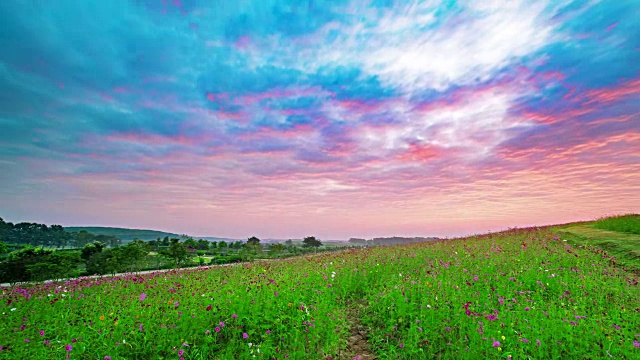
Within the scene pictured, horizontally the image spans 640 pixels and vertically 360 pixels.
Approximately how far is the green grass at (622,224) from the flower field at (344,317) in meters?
8.98

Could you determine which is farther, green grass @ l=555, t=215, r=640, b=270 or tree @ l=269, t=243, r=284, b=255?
tree @ l=269, t=243, r=284, b=255

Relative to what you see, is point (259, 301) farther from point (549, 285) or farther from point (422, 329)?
point (549, 285)

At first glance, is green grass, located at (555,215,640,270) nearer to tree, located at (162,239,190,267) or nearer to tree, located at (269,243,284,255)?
tree, located at (162,239,190,267)

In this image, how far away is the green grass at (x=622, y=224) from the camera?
15.8 meters

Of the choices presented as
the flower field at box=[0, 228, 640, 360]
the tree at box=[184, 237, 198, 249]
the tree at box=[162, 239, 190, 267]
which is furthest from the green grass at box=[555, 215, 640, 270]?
the tree at box=[184, 237, 198, 249]

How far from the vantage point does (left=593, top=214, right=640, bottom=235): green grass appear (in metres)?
15.8

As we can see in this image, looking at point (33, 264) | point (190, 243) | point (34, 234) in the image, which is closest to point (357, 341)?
point (33, 264)

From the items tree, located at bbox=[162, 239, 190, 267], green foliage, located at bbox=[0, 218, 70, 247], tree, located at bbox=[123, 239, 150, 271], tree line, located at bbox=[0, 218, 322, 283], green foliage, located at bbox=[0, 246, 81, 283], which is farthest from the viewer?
green foliage, located at bbox=[0, 218, 70, 247]

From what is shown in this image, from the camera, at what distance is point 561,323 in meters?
5.94

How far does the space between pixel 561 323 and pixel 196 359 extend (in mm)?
6670

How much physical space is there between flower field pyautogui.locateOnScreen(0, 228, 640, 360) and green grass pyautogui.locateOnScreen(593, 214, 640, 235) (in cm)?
898

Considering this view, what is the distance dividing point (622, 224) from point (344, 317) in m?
18.6

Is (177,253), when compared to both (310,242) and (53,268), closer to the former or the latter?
(53,268)

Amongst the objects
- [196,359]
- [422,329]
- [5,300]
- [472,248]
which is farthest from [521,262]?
[5,300]
